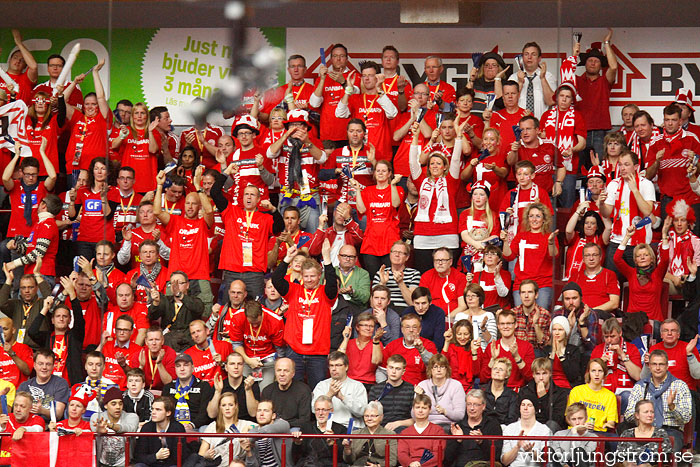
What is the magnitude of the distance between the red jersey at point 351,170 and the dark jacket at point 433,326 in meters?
1.58

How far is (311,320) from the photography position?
333 inches

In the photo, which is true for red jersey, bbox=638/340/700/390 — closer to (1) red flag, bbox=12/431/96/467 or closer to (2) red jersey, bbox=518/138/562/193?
(2) red jersey, bbox=518/138/562/193

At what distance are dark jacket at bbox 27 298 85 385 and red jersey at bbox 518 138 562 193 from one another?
405 centimetres

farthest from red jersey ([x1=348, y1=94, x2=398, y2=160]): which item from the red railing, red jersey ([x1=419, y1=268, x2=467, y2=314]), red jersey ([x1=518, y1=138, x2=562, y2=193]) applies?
the red railing

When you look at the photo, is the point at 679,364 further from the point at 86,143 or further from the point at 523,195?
the point at 86,143

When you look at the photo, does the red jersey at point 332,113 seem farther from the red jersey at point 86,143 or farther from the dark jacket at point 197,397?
the dark jacket at point 197,397

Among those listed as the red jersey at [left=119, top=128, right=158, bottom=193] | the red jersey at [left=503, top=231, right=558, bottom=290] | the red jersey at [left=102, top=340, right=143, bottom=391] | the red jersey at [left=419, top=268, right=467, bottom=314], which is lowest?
the red jersey at [left=102, top=340, right=143, bottom=391]

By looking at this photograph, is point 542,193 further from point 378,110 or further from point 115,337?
point 115,337

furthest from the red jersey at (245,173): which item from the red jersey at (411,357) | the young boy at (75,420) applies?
the young boy at (75,420)

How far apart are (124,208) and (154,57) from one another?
2716 millimetres

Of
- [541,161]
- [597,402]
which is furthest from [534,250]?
[597,402]

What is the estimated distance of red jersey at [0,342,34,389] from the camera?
8.73m

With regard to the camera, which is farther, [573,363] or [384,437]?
[573,363]

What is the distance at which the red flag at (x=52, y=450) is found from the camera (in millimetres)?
7562
